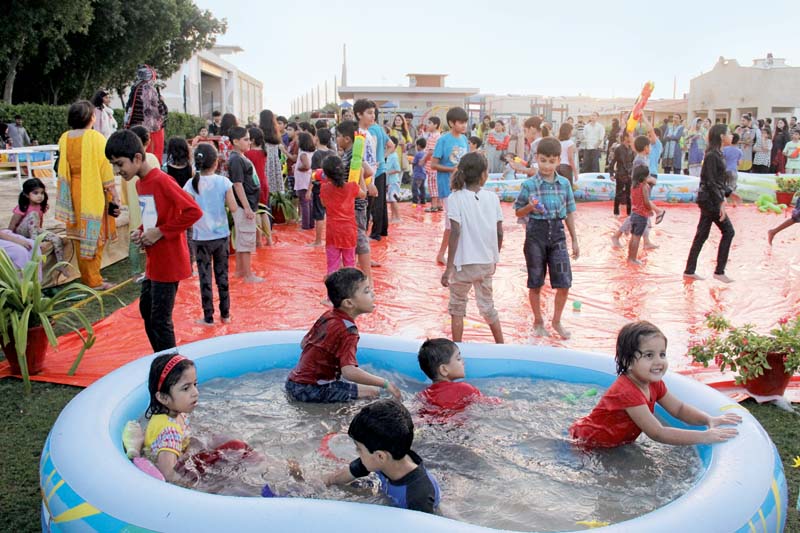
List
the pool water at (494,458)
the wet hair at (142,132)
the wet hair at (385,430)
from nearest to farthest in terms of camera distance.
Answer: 1. the wet hair at (385,430)
2. the pool water at (494,458)
3. the wet hair at (142,132)

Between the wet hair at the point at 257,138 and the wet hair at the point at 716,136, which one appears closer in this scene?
the wet hair at the point at 716,136

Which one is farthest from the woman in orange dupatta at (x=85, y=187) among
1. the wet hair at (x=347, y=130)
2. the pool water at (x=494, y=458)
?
the pool water at (x=494, y=458)

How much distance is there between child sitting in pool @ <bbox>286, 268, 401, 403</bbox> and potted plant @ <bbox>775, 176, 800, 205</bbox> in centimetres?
1238

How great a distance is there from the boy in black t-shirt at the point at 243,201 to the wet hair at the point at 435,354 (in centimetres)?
348

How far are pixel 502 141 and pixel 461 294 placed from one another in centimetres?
1350

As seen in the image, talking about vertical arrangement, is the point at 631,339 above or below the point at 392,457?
above

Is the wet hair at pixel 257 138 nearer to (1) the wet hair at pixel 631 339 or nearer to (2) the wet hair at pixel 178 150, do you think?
(2) the wet hair at pixel 178 150

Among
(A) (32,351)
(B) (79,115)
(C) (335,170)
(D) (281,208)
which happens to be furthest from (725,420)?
(D) (281,208)

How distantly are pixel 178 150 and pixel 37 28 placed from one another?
15.9m

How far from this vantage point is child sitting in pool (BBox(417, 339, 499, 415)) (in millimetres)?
4219

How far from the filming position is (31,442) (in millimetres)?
4039

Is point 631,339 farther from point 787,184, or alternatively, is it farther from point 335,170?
point 787,184

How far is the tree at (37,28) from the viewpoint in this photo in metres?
18.1

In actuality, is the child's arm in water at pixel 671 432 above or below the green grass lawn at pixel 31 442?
above
